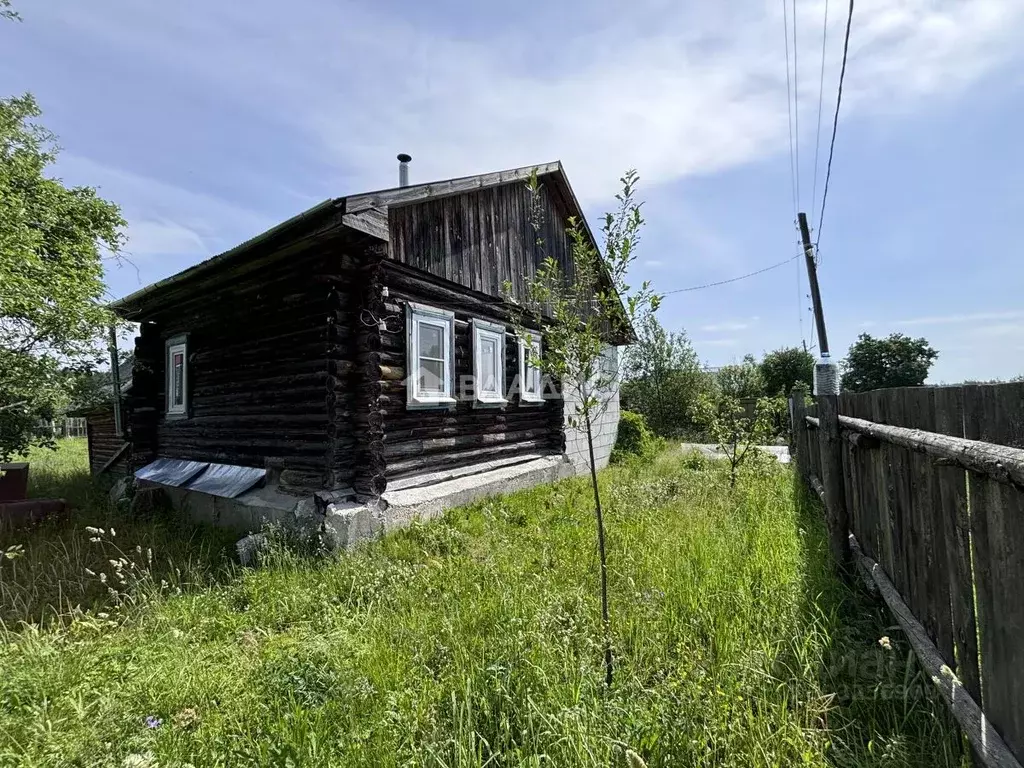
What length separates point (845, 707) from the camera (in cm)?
222

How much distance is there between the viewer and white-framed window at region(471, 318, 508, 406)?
7574 millimetres

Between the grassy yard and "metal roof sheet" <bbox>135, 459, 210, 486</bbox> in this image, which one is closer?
the grassy yard

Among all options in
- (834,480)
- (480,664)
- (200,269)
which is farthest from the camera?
(200,269)

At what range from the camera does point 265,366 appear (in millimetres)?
6934

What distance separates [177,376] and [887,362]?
111 feet

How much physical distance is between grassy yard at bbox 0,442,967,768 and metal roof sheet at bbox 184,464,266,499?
1.87 metres

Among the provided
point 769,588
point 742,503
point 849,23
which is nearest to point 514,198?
point 849,23

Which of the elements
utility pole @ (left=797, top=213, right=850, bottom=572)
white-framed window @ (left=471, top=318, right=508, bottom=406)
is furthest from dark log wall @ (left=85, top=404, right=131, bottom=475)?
utility pole @ (left=797, top=213, right=850, bottom=572)

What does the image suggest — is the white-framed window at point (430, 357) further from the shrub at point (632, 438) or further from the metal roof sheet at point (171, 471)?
the shrub at point (632, 438)

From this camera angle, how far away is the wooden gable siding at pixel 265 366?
229 inches

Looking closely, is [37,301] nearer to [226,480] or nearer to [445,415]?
[226,480]

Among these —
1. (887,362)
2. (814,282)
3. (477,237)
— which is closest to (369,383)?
(477,237)

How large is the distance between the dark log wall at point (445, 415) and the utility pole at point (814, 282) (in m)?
9.69

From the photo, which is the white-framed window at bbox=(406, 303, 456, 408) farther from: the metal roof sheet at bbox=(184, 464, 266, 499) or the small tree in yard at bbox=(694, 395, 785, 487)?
the small tree in yard at bbox=(694, 395, 785, 487)
